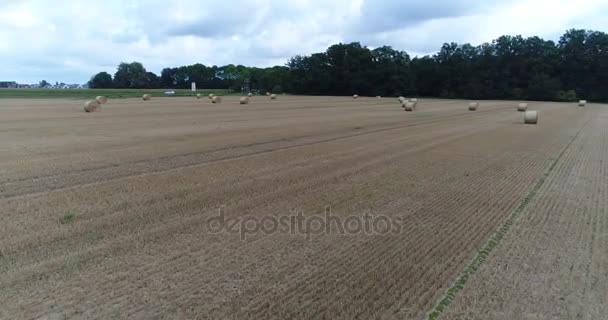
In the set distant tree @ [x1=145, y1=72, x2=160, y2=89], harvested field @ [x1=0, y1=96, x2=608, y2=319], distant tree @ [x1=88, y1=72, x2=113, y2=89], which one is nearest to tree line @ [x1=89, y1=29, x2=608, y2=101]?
Answer: distant tree @ [x1=145, y1=72, x2=160, y2=89]

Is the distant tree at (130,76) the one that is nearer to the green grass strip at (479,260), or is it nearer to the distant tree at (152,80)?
the distant tree at (152,80)

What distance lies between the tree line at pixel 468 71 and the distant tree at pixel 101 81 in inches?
3152

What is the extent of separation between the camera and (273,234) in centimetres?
591

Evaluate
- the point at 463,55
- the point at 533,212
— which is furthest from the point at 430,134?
the point at 463,55

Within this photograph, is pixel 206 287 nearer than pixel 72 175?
Yes

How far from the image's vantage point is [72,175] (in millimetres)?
9242

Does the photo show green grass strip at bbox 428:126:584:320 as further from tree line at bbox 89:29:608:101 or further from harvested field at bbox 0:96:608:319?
tree line at bbox 89:29:608:101

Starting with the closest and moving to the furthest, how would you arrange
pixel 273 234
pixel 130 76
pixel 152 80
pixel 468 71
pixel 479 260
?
pixel 479 260, pixel 273 234, pixel 468 71, pixel 130 76, pixel 152 80

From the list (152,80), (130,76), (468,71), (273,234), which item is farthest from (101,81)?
(273,234)

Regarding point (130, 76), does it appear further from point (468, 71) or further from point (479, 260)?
point (479, 260)

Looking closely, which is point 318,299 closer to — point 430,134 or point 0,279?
point 0,279

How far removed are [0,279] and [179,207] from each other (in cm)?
291

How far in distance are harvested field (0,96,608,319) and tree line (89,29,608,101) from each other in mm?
90717

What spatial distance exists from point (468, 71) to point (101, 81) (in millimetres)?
140509
